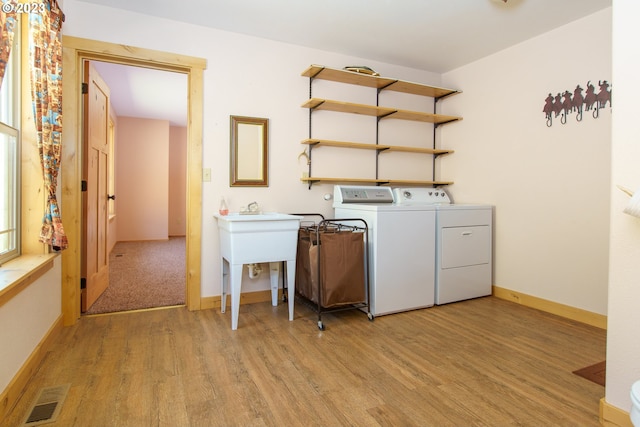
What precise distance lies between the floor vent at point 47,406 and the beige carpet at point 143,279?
1.15 m

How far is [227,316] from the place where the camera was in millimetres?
2725

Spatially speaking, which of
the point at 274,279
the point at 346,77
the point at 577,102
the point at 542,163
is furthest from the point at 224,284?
the point at 577,102

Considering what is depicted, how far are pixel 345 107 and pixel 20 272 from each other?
8.35ft

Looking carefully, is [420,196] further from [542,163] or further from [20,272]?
[20,272]

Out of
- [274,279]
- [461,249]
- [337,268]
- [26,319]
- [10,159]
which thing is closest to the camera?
[26,319]

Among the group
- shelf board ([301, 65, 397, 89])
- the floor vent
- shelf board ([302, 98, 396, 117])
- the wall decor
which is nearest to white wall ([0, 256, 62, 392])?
the floor vent

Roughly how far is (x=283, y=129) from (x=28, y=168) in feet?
5.84

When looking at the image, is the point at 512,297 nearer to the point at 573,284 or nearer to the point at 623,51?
the point at 573,284

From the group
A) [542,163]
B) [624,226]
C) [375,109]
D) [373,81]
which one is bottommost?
[624,226]

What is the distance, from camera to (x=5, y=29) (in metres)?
1.34

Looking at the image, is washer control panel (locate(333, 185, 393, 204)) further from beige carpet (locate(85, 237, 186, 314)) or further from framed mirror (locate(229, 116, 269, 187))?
beige carpet (locate(85, 237, 186, 314))

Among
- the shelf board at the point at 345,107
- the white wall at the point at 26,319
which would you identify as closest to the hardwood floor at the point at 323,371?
the white wall at the point at 26,319

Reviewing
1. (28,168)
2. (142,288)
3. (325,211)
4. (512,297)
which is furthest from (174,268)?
(512,297)

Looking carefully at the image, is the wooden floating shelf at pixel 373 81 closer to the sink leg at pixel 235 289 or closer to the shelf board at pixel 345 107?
the shelf board at pixel 345 107
